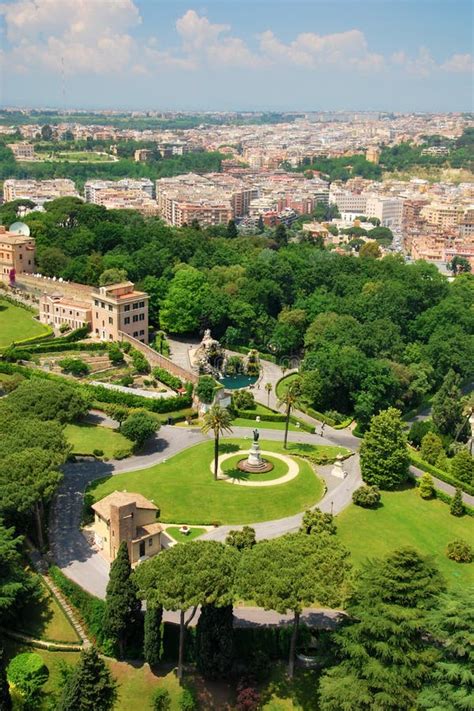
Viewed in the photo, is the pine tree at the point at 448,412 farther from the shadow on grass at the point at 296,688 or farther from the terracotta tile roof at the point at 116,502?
the shadow on grass at the point at 296,688

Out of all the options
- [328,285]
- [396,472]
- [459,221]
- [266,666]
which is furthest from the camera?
[459,221]

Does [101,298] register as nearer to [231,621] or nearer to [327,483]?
[327,483]

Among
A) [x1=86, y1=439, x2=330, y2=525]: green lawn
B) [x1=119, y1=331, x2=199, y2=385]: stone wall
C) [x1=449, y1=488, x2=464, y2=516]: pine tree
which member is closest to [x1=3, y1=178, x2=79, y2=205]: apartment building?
[x1=119, y1=331, x2=199, y2=385]: stone wall

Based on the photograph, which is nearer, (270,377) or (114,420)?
(114,420)

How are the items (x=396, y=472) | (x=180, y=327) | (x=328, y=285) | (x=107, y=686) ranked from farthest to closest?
1. (x=328, y=285)
2. (x=180, y=327)
3. (x=396, y=472)
4. (x=107, y=686)

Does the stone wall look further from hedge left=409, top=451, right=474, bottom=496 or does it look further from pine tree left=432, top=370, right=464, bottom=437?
pine tree left=432, top=370, right=464, bottom=437

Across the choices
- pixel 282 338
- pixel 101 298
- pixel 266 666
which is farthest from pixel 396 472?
pixel 101 298

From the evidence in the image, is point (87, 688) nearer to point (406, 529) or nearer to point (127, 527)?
point (127, 527)
